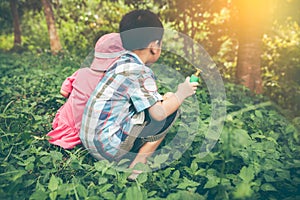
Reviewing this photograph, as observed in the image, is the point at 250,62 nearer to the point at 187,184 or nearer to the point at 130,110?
the point at 130,110

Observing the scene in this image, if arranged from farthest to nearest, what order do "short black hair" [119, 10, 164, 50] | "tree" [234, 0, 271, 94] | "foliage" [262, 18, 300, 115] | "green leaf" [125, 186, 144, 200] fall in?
"foliage" [262, 18, 300, 115] → "tree" [234, 0, 271, 94] → "short black hair" [119, 10, 164, 50] → "green leaf" [125, 186, 144, 200]

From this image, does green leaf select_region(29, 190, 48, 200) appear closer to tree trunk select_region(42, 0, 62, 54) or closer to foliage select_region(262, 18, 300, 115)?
foliage select_region(262, 18, 300, 115)

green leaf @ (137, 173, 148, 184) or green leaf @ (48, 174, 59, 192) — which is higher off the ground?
green leaf @ (48, 174, 59, 192)

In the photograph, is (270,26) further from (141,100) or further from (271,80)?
(141,100)

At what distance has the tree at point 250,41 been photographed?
414 centimetres

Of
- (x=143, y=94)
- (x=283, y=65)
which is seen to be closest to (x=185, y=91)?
(x=143, y=94)

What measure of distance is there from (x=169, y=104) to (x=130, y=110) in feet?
0.74

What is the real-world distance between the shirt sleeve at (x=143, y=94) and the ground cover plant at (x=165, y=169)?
0.30 meters

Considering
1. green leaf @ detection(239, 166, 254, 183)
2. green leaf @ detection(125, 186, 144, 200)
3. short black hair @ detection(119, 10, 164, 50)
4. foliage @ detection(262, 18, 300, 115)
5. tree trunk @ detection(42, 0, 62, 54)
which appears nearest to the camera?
green leaf @ detection(125, 186, 144, 200)

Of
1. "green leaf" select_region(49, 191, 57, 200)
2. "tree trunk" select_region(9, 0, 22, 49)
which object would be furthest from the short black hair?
"tree trunk" select_region(9, 0, 22, 49)

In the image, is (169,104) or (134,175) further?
(169,104)

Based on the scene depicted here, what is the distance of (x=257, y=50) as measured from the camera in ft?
13.9

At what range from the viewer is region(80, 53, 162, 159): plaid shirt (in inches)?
82.9

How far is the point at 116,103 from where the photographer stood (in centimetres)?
215
